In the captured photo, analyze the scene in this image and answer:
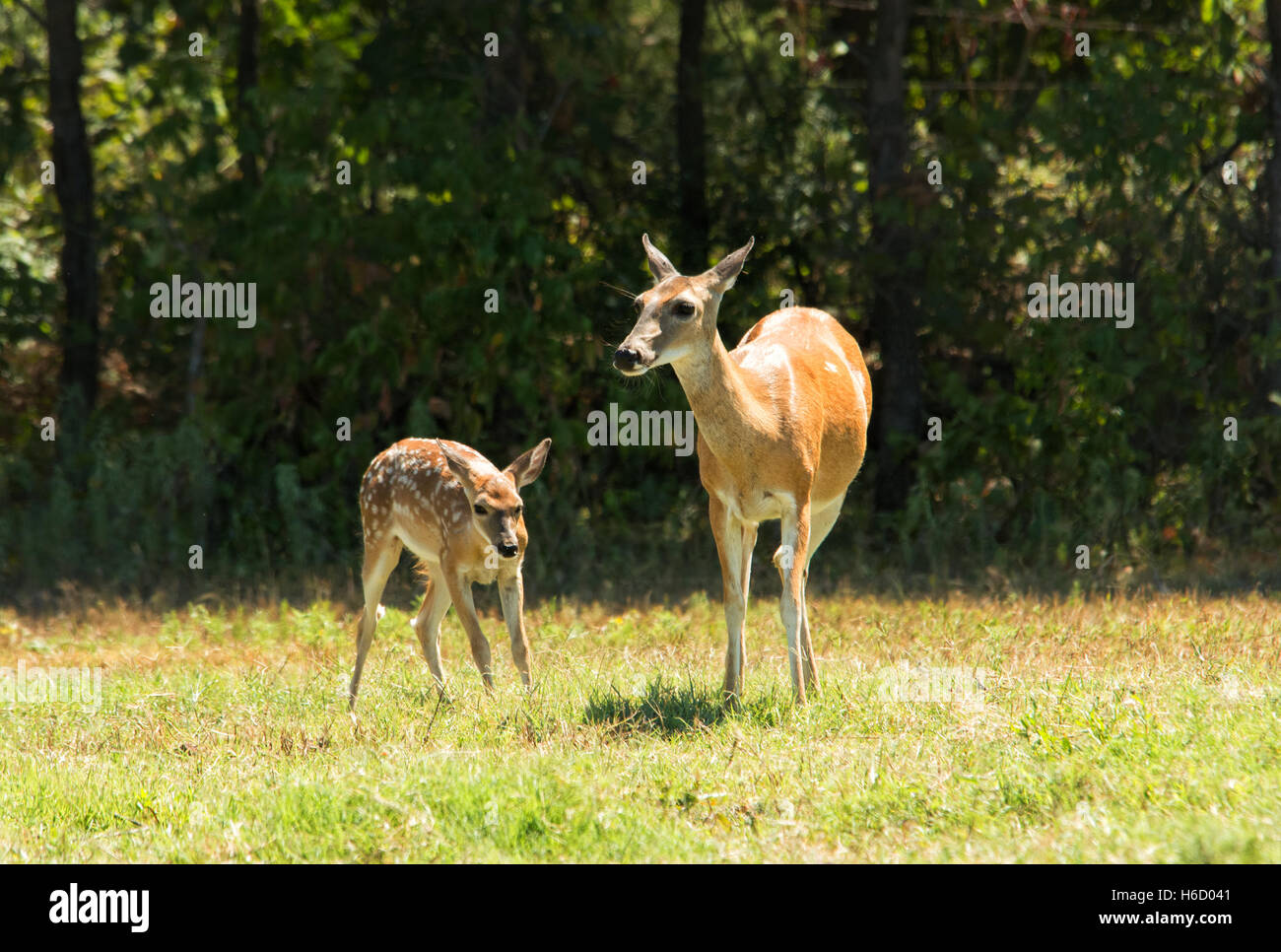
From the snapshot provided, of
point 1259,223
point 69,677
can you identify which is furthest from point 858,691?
point 1259,223

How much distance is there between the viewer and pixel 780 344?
795 cm

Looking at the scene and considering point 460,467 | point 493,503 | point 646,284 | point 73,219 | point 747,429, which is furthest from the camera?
point 73,219

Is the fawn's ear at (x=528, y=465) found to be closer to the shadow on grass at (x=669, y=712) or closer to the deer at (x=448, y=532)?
the deer at (x=448, y=532)

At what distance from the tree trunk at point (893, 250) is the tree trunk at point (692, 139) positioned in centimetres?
159

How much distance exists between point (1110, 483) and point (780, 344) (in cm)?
471

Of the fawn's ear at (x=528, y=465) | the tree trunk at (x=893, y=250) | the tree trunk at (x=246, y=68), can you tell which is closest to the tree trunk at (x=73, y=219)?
the tree trunk at (x=246, y=68)

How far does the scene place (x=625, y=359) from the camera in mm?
6176

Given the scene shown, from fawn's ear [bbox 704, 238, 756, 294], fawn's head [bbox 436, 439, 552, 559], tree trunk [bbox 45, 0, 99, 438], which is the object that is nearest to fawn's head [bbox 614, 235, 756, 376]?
fawn's ear [bbox 704, 238, 756, 294]

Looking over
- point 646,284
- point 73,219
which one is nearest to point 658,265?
point 646,284

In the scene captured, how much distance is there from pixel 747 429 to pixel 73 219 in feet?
30.1

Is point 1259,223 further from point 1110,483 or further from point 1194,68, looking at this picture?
point 1110,483

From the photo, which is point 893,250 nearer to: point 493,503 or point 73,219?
point 493,503

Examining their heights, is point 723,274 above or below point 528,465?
above

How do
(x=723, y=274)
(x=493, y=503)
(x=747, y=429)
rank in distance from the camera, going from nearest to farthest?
(x=723, y=274) → (x=747, y=429) → (x=493, y=503)
